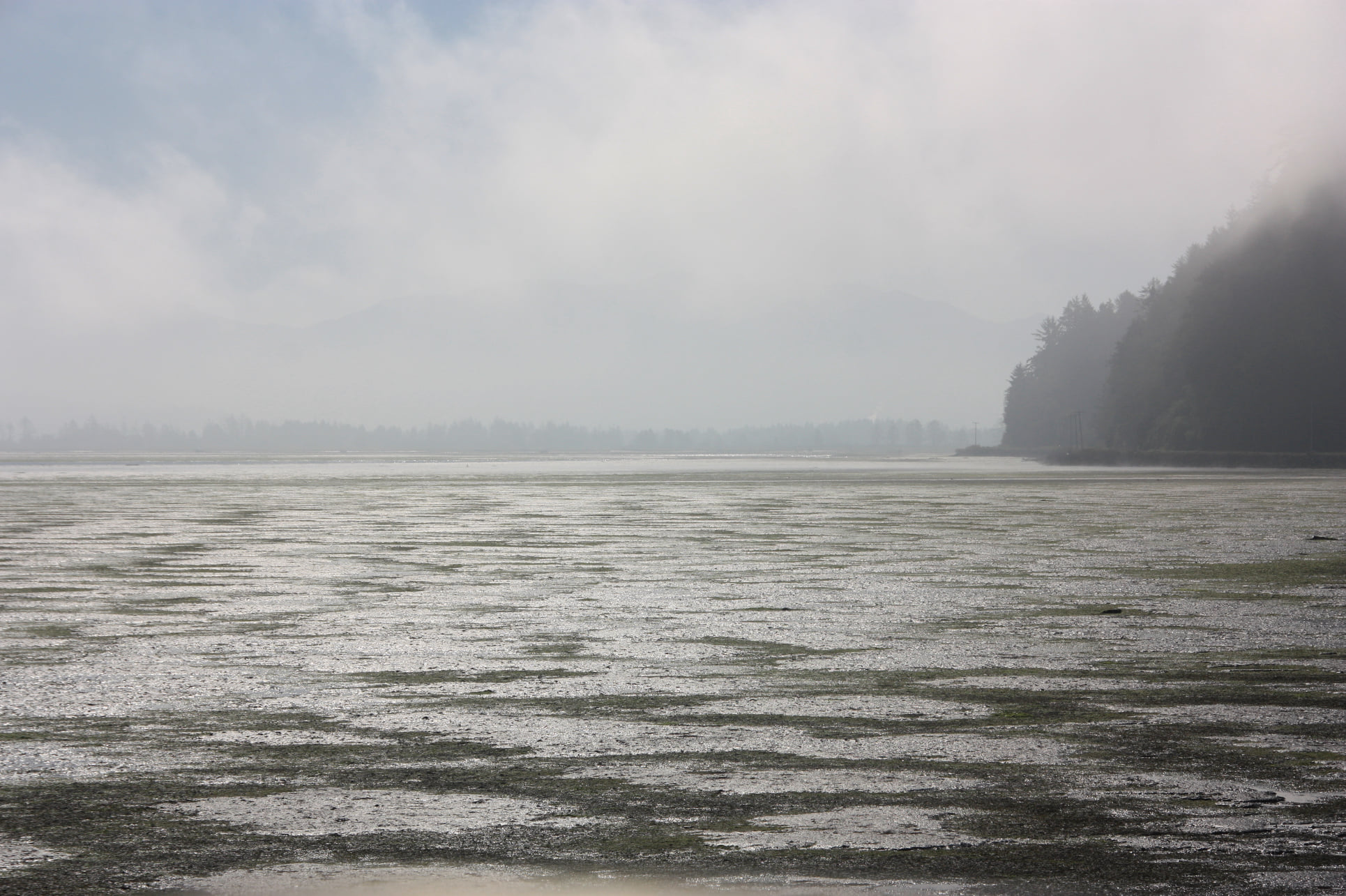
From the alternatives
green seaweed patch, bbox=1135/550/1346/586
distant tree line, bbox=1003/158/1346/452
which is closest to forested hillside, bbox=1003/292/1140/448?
distant tree line, bbox=1003/158/1346/452

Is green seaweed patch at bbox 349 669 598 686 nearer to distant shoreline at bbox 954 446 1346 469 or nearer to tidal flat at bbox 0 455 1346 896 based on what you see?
tidal flat at bbox 0 455 1346 896

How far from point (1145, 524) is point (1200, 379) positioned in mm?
82858

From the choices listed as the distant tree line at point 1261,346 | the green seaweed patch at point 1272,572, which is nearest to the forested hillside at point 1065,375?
the distant tree line at point 1261,346

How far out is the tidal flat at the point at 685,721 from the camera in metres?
5.13

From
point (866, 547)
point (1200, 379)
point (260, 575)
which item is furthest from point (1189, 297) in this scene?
point (260, 575)

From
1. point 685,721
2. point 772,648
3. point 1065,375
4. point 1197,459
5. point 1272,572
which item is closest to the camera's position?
point 685,721

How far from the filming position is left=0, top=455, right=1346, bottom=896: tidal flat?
5.13m

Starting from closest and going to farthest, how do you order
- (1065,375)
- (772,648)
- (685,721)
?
1. (685,721)
2. (772,648)
3. (1065,375)

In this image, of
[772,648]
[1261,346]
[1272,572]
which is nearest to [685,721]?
[772,648]

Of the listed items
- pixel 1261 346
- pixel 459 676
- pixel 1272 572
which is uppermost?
pixel 1261 346

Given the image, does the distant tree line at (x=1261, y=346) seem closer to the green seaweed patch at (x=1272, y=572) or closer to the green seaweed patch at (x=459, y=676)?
the green seaweed patch at (x=1272, y=572)

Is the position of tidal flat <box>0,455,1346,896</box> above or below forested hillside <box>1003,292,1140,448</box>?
below

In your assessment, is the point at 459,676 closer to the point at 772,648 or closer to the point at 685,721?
the point at 685,721

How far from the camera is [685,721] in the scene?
7.88 meters
